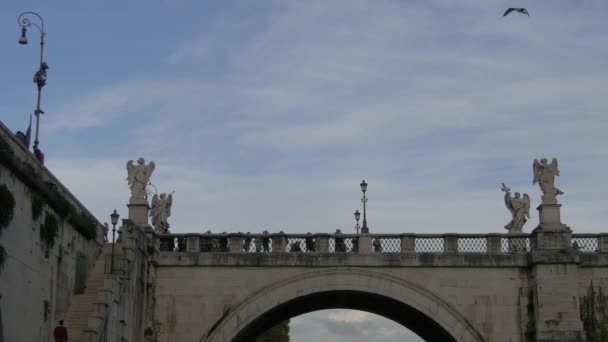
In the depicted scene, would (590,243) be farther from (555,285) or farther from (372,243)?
(372,243)

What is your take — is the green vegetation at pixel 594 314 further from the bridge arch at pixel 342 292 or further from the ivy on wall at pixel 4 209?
the ivy on wall at pixel 4 209

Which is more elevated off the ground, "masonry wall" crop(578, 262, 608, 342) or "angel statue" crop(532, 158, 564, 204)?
"angel statue" crop(532, 158, 564, 204)

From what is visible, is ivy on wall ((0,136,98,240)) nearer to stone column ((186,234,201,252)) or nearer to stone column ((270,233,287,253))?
stone column ((186,234,201,252))

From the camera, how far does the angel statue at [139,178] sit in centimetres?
3550

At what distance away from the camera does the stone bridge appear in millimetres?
34156

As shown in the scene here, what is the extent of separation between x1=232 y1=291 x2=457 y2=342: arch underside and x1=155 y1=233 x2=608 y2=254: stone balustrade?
5.54ft

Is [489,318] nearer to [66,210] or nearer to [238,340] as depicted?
[238,340]

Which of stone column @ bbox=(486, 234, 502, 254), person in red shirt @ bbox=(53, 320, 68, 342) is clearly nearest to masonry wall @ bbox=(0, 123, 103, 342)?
person in red shirt @ bbox=(53, 320, 68, 342)

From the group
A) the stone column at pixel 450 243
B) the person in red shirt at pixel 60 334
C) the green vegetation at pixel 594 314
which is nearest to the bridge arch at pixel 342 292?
the stone column at pixel 450 243

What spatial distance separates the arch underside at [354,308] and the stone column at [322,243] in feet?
4.80

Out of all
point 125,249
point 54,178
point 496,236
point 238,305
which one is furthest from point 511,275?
point 54,178

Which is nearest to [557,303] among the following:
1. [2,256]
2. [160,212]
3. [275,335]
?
[160,212]

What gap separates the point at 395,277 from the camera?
34719mm

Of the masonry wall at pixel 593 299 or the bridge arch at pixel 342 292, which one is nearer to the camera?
the masonry wall at pixel 593 299
